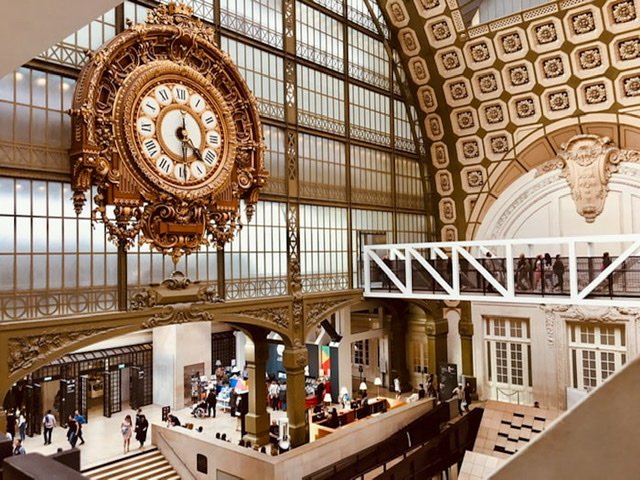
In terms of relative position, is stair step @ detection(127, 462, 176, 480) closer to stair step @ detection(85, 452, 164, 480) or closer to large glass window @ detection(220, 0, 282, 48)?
stair step @ detection(85, 452, 164, 480)

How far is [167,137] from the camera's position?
12570 mm

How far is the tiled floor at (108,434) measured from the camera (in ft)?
50.7

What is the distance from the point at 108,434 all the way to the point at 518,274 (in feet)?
45.1

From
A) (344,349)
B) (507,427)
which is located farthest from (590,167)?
(344,349)

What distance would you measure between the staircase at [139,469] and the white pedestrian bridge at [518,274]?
26.5 feet

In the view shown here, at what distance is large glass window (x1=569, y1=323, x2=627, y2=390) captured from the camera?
62.8ft

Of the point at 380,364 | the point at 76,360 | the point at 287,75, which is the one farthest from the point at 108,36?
the point at 380,364

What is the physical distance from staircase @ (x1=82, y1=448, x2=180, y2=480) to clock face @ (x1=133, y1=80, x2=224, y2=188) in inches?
311

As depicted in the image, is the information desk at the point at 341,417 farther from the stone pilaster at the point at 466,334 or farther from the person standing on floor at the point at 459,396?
A: the stone pilaster at the point at 466,334

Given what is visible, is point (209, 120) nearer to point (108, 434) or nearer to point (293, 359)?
point (293, 359)

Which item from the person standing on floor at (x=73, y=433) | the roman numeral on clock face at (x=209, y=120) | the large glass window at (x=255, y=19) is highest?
the large glass window at (x=255, y=19)

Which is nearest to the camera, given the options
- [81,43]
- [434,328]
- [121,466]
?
[81,43]

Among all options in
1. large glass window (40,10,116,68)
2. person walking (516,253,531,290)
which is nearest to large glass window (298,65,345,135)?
large glass window (40,10,116,68)

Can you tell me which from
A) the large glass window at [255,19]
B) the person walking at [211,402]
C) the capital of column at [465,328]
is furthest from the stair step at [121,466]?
the capital of column at [465,328]
